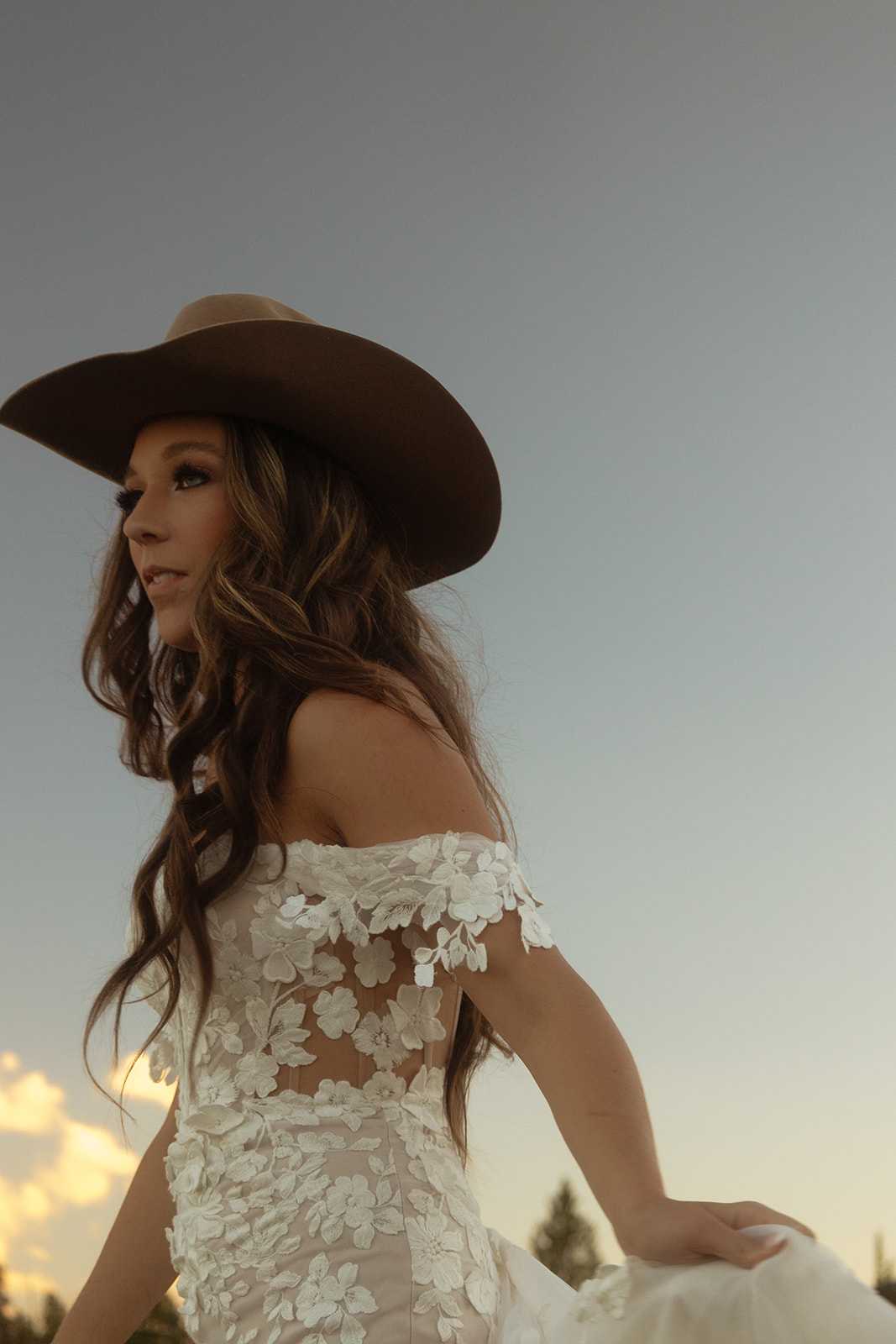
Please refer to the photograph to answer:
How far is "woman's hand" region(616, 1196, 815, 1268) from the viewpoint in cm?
95

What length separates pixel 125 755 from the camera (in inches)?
93.3

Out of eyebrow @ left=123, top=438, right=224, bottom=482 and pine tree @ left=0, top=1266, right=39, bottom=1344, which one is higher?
eyebrow @ left=123, top=438, right=224, bottom=482

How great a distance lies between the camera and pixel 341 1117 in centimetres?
142

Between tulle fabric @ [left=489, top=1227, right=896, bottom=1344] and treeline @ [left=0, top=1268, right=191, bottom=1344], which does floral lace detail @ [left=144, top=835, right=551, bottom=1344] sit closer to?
tulle fabric @ [left=489, top=1227, right=896, bottom=1344]

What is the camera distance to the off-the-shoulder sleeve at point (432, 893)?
4.33ft

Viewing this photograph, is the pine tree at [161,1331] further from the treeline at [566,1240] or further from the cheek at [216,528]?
the cheek at [216,528]

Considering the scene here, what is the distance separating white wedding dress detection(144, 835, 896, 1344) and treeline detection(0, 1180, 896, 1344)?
5.76 metres

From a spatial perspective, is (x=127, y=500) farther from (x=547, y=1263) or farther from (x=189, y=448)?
(x=547, y=1263)

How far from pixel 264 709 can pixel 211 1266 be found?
73cm

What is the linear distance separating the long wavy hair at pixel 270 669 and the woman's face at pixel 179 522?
3 cm

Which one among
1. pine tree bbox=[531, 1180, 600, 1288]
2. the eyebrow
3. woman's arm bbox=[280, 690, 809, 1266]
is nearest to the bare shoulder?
woman's arm bbox=[280, 690, 809, 1266]

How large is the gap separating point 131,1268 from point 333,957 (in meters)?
0.73

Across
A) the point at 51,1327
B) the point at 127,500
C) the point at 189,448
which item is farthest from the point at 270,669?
the point at 51,1327

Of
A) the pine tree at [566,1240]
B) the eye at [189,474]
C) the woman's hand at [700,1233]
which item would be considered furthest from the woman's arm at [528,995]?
the pine tree at [566,1240]
